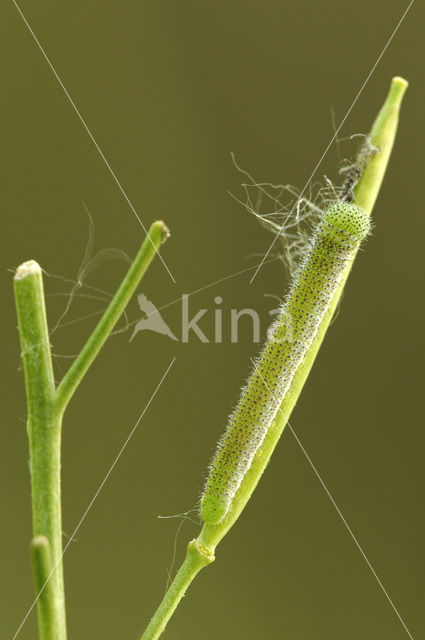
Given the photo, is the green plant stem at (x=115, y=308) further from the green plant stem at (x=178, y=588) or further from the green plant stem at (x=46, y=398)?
the green plant stem at (x=178, y=588)

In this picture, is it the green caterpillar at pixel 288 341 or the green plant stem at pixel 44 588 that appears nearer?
the green plant stem at pixel 44 588

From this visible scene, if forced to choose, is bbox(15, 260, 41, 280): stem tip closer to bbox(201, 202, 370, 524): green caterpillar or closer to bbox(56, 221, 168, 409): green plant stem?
bbox(56, 221, 168, 409): green plant stem

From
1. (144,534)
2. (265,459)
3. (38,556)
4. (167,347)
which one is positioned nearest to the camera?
(38,556)

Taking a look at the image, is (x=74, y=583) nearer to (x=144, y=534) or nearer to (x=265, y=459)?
(x=144, y=534)

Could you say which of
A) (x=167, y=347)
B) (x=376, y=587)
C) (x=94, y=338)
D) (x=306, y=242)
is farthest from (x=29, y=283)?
(x=376, y=587)

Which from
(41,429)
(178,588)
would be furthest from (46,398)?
(178,588)

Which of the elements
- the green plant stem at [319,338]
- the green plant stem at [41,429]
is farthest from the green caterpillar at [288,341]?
Result: the green plant stem at [41,429]
